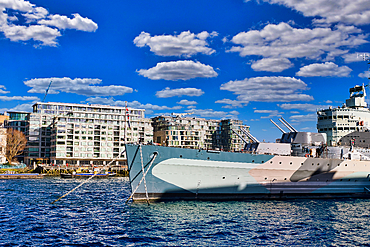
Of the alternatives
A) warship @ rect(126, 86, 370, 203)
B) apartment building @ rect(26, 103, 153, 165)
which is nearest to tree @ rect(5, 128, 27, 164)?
apartment building @ rect(26, 103, 153, 165)

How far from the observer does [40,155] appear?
10862 cm

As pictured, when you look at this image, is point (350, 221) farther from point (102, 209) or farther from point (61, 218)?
point (61, 218)

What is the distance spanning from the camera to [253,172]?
33.6 metres

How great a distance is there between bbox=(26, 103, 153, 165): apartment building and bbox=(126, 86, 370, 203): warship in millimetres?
66793

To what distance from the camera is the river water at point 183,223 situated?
65.0ft

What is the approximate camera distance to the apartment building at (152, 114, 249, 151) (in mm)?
131000

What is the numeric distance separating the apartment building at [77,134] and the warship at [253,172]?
6679 cm

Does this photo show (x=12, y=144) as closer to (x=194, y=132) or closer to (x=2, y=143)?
(x=2, y=143)

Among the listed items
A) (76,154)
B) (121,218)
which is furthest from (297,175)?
(76,154)

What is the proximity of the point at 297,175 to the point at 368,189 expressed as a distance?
37.1 feet

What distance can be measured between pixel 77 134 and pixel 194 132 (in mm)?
50215

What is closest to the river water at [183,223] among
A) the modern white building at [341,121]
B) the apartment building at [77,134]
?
the modern white building at [341,121]

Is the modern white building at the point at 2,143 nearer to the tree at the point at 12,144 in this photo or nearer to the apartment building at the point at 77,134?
the tree at the point at 12,144

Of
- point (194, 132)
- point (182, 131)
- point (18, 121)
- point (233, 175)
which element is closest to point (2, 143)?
point (18, 121)
